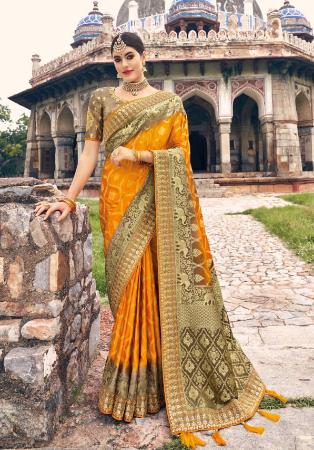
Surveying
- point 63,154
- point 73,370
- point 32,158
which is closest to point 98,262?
point 73,370

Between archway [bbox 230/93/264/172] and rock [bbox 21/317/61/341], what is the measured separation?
1609 centimetres

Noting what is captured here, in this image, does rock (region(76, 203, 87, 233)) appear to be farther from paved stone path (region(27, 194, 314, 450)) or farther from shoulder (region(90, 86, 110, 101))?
paved stone path (region(27, 194, 314, 450))

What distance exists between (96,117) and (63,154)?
50.1 feet

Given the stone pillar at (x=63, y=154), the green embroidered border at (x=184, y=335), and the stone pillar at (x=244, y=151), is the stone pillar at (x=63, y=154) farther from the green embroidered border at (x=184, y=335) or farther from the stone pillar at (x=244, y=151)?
the green embroidered border at (x=184, y=335)

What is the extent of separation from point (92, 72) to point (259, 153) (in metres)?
7.64

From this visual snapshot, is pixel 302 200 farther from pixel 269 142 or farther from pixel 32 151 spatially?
pixel 32 151

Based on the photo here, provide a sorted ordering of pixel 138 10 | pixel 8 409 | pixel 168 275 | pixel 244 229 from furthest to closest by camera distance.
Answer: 1. pixel 138 10
2. pixel 244 229
3. pixel 168 275
4. pixel 8 409

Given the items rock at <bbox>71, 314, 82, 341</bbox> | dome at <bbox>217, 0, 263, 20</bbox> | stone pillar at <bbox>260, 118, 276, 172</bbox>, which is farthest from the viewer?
dome at <bbox>217, 0, 263, 20</bbox>

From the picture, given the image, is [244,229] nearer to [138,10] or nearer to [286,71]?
[286,71]

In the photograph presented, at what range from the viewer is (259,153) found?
17.4m

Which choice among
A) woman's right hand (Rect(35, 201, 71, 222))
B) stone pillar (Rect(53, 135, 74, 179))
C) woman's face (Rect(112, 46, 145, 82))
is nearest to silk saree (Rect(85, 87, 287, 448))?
woman's face (Rect(112, 46, 145, 82))

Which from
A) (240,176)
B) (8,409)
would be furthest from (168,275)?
(240,176)

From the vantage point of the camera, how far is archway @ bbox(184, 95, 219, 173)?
1717 cm

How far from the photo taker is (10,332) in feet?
5.73
